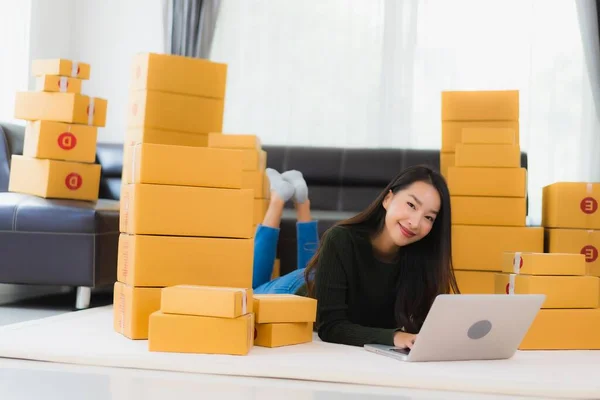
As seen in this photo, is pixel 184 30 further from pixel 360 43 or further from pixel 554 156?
pixel 554 156

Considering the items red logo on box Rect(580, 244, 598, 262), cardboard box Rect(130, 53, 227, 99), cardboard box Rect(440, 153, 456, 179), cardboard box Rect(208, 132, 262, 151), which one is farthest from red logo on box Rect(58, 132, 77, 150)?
red logo on box Rect(580, 244, 598, 262)

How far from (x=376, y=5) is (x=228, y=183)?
312cm

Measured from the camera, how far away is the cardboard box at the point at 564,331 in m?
2.36

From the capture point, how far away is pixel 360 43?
5.11 m

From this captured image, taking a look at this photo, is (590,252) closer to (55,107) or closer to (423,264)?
(423,264)

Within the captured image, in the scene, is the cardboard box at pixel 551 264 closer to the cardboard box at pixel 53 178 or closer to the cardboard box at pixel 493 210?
the cardboard box at pixel 493 210

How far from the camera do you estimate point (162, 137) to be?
366cm

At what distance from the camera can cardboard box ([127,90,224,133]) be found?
3.60m

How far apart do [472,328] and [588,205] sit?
5.53 ft

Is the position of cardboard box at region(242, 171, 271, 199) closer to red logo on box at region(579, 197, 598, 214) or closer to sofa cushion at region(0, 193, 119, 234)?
sofa cushion at region(0, 193, 119, 234)

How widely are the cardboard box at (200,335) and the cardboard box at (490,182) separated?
5.48ft

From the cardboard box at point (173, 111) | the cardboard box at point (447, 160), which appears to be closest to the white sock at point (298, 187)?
the cardboard box at point (173, 111)

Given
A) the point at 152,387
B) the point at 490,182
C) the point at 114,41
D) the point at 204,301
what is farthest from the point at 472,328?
the point at 114,41

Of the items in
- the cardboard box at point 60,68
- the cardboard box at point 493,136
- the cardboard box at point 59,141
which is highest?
the cardboard box at point 60,68
